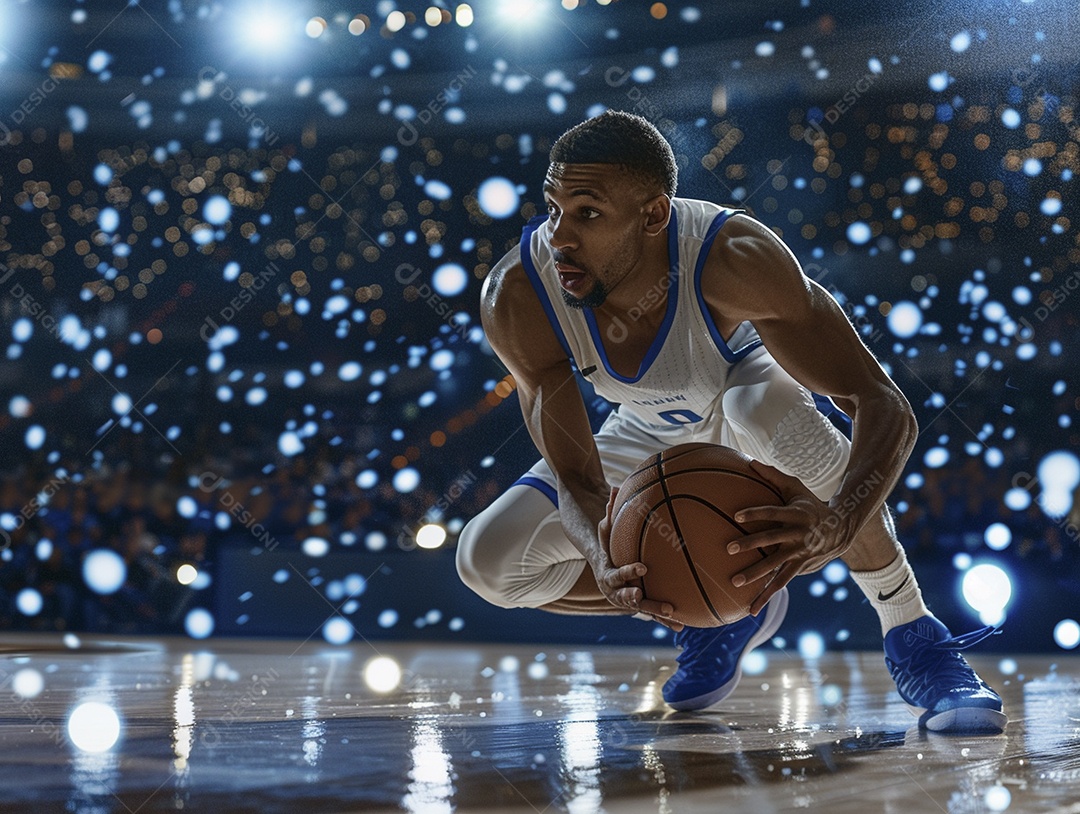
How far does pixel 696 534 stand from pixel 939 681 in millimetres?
477

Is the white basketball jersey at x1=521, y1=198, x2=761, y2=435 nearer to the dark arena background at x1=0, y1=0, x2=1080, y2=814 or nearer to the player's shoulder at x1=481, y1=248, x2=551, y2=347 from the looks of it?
the player's shoulder at x1=481, y1=248, x2=551, y2=347

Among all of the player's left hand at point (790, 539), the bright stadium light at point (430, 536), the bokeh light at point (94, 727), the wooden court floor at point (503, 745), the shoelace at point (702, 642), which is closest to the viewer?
the wooden court floor at point (503, 745)

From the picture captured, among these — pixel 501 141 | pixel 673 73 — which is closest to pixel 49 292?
pixel 501 141

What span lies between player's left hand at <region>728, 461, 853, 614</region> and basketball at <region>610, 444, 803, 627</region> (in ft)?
0.08

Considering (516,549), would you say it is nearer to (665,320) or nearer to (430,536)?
(665,320)

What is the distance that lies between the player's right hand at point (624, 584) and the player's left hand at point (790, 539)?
95 millimetres

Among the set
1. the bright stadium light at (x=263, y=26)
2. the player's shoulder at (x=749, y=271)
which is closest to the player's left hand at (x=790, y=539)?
the player's shoulder at (x=749, y=271)

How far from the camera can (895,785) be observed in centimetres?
106

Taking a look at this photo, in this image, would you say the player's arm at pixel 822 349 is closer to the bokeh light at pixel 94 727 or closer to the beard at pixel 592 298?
the beard at pixel 592 298

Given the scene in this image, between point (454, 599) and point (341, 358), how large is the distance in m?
1.08

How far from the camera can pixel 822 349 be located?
140 centimetres

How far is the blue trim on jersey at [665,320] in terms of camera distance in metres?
1.51

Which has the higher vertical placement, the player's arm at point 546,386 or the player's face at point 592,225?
the player's face at point 592,225

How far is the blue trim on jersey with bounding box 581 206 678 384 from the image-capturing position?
1511 mm
